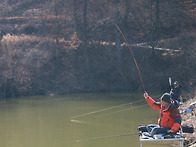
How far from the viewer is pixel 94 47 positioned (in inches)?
1089

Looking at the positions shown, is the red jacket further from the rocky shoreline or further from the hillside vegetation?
the hillside vegetation

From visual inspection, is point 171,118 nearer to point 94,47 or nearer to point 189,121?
point 189,121

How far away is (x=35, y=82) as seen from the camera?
24.6 meters

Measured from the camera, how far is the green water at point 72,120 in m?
11.5

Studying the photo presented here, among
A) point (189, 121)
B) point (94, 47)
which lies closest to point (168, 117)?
point (189, 121)

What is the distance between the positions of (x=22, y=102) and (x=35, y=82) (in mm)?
4125

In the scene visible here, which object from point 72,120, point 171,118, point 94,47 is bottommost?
point 72,120

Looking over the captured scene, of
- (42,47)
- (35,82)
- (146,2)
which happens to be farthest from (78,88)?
(146,2)

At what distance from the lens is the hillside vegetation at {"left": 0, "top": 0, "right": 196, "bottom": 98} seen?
80.0ft

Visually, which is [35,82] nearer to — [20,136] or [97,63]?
[97,63]

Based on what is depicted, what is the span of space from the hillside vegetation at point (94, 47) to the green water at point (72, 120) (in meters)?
4.08

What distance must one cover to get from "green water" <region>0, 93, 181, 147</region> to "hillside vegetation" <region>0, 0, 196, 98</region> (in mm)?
4080

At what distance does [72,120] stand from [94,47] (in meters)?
13.7

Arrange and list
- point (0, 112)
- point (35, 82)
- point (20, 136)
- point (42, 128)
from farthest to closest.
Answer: point (35, 82) → point (0, 112) → point (42, 128) → point (20, 136)
